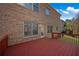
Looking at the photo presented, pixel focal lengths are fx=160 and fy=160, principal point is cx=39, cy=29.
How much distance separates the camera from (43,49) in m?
4.56

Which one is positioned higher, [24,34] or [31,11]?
[31,11]

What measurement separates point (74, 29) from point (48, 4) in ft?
3.33

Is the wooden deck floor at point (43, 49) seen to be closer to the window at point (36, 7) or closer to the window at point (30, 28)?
the window at point (30, 28)

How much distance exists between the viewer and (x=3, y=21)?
179 inches

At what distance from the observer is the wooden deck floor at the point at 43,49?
4.47 m

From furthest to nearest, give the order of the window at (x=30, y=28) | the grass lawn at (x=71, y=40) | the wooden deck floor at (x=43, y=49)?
the window at (x=30, y=28), the grass lawn at (x=71, y=40), the wooden deck floor at (x=43, y=49)

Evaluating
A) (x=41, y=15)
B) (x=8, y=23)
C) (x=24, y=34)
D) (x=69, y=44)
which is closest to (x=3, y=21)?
(x=8, y=23)

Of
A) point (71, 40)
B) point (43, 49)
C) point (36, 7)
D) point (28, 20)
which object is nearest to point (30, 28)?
point (28, 20)

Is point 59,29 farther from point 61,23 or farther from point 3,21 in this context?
point 3,21

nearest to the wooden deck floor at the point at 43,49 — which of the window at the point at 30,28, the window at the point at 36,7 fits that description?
the window at the point at 30,28

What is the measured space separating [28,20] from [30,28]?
251 mm

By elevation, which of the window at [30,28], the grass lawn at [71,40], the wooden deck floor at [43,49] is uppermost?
the window at [30,28]

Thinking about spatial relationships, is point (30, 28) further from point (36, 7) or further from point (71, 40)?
point (71, 40)

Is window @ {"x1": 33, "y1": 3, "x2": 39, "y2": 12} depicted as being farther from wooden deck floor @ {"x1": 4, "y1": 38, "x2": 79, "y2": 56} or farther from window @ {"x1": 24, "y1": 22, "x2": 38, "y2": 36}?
wooden deck floor @ {"x1": 4, "y1": 38, "x2": 79, "y2": 56}
